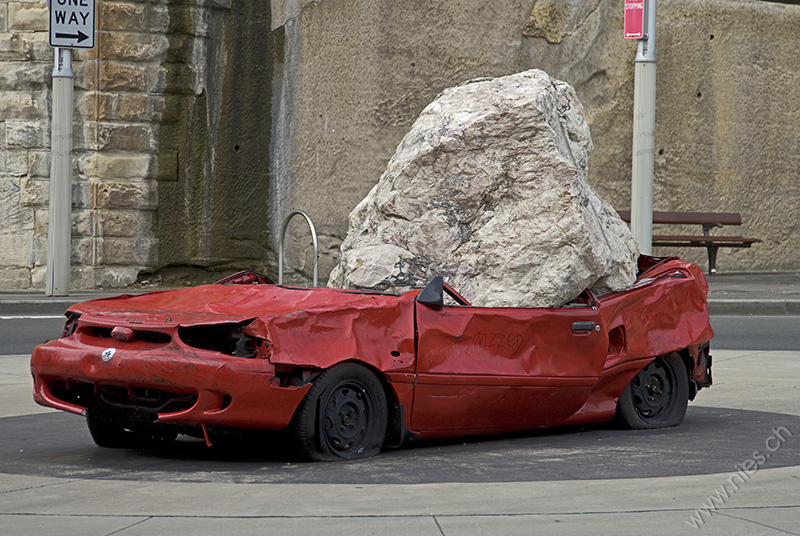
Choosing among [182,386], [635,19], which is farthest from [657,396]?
[635,19]

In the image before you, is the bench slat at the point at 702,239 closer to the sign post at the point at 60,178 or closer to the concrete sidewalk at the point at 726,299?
the concrete sidewalk at the point at 726,299

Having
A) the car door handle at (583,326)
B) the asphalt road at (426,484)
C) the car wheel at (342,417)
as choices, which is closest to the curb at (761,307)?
the asphalt road at (426,484)

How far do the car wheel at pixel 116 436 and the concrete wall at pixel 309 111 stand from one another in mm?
9646

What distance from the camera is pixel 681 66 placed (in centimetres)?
1850

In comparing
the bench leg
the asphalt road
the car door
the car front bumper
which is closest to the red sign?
the bench leg

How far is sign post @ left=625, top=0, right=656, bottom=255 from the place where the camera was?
45.1 ft

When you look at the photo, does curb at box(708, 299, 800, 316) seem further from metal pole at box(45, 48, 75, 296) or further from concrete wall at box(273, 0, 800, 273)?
metal pole at box(45, 48, 75, 296)

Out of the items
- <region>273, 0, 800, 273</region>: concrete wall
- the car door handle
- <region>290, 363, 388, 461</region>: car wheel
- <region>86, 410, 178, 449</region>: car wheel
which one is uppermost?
<region>273, 0, 800, 273</region>: concrete wall

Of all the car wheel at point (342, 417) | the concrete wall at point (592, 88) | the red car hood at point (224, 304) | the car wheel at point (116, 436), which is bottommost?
the car wheel at point (116, 436)

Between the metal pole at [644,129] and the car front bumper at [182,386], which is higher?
the metal pole at [644,129]

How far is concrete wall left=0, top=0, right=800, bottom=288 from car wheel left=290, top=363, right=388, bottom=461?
1042cm

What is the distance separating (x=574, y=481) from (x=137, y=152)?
37.5 feet

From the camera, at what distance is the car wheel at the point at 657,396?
6910 mm

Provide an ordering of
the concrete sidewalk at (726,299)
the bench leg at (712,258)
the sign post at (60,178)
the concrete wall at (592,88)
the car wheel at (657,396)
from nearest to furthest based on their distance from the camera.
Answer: the car wheel at (657,396) < the concrete sidewalk at (726,299) < the sign post at (60,178) < the concrete wall at (592,88) < the bench leg at (712,258)
